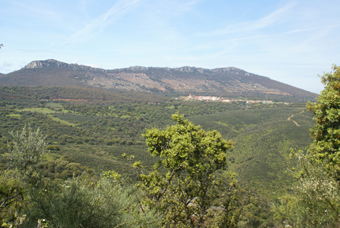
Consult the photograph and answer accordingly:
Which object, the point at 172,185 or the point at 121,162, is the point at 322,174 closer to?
the point at 172,185

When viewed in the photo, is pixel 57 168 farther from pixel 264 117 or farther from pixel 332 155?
pixel 264 117

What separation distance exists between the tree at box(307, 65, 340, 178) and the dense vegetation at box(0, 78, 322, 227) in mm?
3360

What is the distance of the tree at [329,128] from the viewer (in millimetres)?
8812

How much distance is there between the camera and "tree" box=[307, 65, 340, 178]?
8.81 metres

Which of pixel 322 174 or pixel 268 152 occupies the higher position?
pixel 322 174

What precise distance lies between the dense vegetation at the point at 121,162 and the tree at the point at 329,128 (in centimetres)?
336

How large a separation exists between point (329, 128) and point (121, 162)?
44.1 metres

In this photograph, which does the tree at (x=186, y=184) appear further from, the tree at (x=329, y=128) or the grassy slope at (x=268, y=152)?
the grassy slope at (x=268, y=152)

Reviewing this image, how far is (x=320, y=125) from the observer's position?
998cm

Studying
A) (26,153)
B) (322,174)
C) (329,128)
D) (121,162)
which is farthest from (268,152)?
(26,153)

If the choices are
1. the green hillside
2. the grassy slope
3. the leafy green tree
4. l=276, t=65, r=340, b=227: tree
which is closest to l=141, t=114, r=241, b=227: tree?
l=276, t=65, r=340, b=227: tree

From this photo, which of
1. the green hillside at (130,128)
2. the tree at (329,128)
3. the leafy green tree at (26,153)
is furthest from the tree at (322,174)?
the green hillside at (130,128)

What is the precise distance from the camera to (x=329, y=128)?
9.34 meters

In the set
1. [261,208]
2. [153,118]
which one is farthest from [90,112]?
[261,208]
